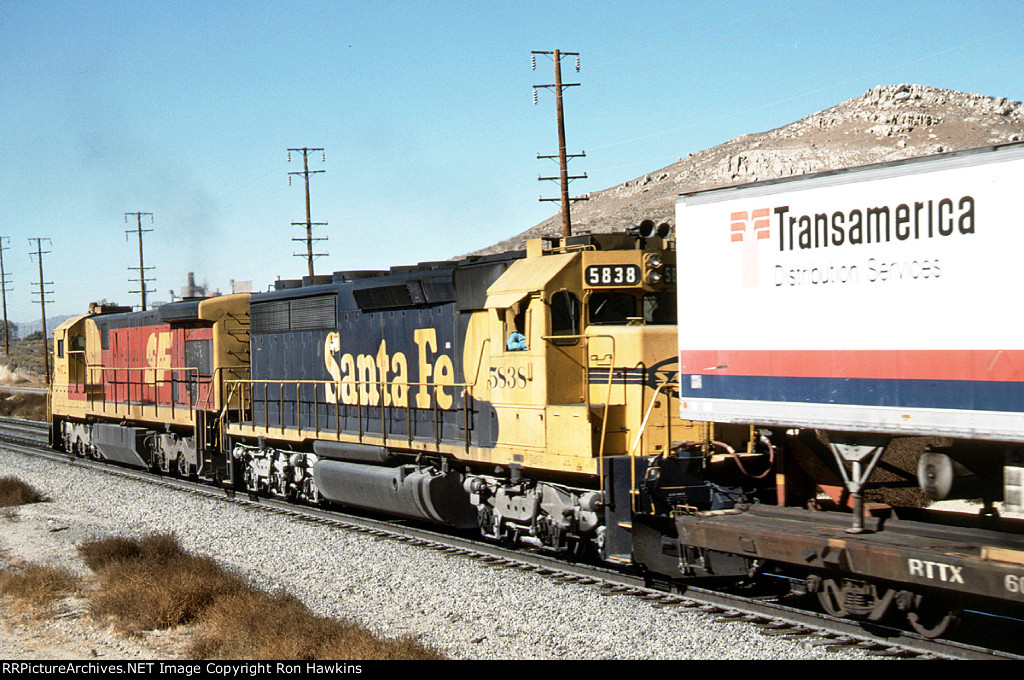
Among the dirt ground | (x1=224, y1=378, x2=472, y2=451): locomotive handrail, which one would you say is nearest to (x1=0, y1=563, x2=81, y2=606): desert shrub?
the dirt ground

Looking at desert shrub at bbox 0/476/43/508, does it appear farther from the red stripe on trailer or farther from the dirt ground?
the red stripe on trailer

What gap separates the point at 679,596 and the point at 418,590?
8.93 ft

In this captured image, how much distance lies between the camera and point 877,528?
7.80m

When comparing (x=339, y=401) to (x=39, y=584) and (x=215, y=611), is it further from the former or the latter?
(x=215, y=611)

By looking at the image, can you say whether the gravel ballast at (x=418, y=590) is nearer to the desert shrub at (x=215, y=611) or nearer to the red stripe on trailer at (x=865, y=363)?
the desert shrub at (x=215, y=611)

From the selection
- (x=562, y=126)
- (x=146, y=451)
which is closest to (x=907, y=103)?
(x=562, y=126)

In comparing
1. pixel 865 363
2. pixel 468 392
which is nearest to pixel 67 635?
pixel 468 392

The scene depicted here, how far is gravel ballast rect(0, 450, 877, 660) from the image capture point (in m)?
7.99

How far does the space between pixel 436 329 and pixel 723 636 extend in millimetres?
6020

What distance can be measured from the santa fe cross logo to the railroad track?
2951 millimetres

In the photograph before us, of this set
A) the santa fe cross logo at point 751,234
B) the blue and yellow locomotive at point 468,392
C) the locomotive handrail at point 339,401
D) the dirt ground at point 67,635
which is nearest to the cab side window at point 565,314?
the blue and yellow locomotive at point 468,392

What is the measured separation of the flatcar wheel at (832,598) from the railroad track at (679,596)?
0.08 m

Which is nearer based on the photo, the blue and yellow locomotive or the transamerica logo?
the transamerica logo

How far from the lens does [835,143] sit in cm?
12056
